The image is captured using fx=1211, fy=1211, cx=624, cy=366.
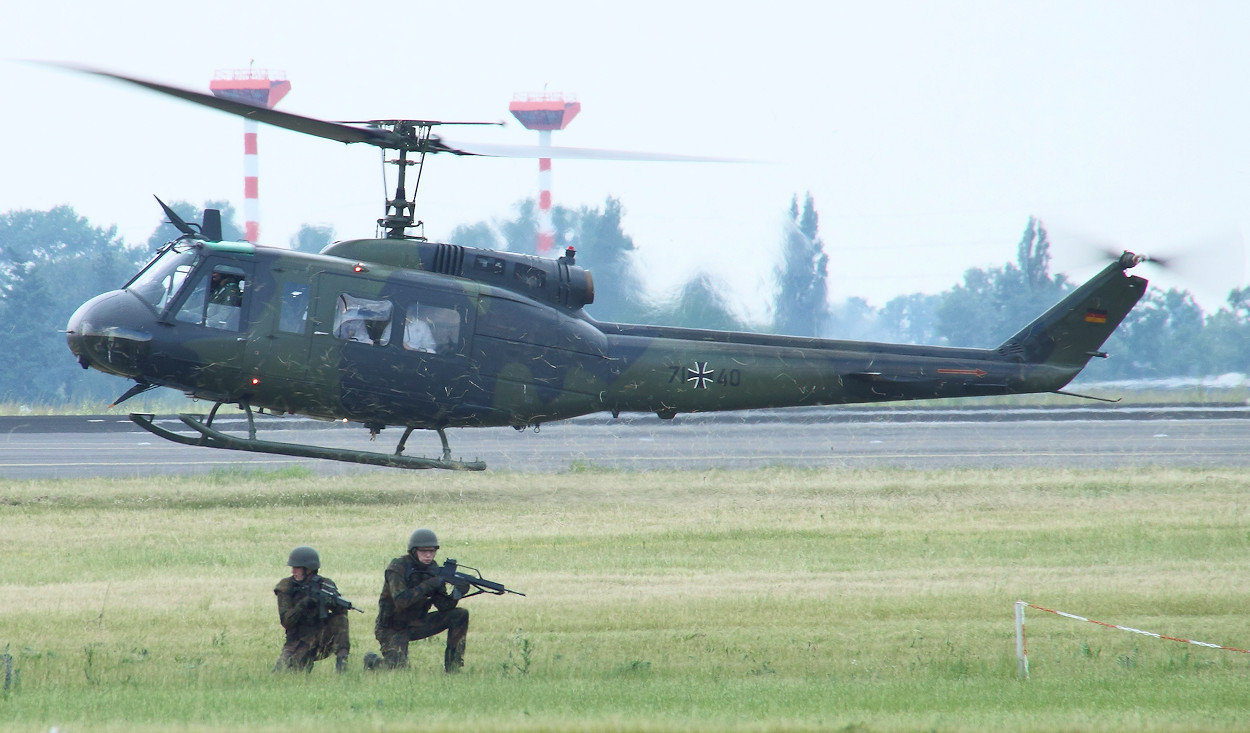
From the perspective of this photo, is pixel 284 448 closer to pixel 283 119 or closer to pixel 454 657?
pixel 283 119

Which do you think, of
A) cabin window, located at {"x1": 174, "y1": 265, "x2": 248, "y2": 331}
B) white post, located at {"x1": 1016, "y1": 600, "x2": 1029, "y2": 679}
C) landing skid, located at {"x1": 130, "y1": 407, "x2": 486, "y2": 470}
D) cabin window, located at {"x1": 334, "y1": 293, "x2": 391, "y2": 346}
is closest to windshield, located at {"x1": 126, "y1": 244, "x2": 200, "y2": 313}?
cabin window, located at {"x1": 174, "y1": 265, "x2": 248, "y2": 331}

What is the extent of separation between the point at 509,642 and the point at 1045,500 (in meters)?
12.0

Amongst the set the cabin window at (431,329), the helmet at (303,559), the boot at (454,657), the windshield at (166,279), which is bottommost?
the boot at (454,657)

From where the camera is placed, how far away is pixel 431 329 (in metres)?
15.4

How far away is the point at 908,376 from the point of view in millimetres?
17234

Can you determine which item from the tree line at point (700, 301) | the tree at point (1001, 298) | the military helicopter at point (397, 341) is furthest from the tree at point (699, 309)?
the tree at point (1001, 298)

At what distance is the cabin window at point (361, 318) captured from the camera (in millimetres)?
→ 15141

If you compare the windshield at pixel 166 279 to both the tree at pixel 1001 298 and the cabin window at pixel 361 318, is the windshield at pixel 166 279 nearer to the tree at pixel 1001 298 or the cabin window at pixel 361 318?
the cabin window at pixel 361 318

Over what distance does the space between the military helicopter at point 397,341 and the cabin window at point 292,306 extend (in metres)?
0.01

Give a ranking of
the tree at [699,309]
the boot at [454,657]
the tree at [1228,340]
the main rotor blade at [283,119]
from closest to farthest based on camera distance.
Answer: the boot at [454,657], the main rotor blade at [283,119], the tree at [699,309], the tree at [1228,340]

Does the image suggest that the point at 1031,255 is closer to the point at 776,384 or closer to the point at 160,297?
the point at 776,384

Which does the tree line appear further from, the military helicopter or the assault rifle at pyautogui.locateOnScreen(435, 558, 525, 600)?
the assault rifle at pyautogui.locateOnScreen(435, 558, 525, 600)

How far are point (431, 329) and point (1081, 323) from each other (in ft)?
30.7

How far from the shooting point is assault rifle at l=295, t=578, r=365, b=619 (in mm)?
9148
